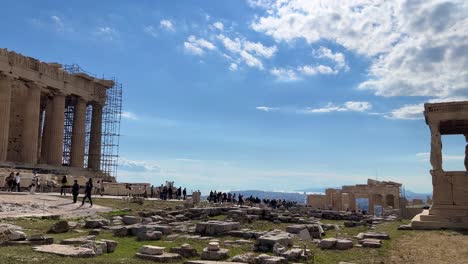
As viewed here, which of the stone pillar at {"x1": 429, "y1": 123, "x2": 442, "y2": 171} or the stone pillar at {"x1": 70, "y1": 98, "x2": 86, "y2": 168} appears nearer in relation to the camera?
the stone pillar at {"x1": 429, "y1": 123, "x2": 442, "y2": 171}

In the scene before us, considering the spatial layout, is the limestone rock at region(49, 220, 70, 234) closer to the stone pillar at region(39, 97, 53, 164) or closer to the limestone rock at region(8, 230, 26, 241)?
the limestone rock at region(8, 230, 26, 241)

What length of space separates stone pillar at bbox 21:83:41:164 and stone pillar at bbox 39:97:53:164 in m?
3.84

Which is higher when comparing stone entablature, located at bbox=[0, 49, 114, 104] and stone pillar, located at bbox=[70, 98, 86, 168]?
stone entablature, located at bbox=[0, 49, 114, 104]

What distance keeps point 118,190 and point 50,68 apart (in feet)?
54.9

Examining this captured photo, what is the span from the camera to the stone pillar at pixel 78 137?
2002 inches

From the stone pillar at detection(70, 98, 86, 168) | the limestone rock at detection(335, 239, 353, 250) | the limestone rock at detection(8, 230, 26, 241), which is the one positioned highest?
the stone pillar at detection(70, 98, 86, 168)

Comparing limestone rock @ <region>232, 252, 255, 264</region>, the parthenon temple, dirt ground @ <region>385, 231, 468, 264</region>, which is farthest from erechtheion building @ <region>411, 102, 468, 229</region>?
the parthenon temple

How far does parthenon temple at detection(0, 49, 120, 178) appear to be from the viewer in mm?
42531

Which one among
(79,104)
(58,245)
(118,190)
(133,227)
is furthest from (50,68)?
(58,245)

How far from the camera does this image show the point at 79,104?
52219 mm

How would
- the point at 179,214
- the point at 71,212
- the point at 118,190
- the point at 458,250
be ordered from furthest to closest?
1. the point at 118,190
2. the point at 179,214
3. the point at 71,212
4. the point at 458,250

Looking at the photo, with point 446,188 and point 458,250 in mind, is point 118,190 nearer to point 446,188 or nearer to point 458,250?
point 446,188

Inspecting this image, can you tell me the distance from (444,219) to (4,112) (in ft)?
126

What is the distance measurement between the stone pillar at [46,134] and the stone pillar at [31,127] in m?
3.84
